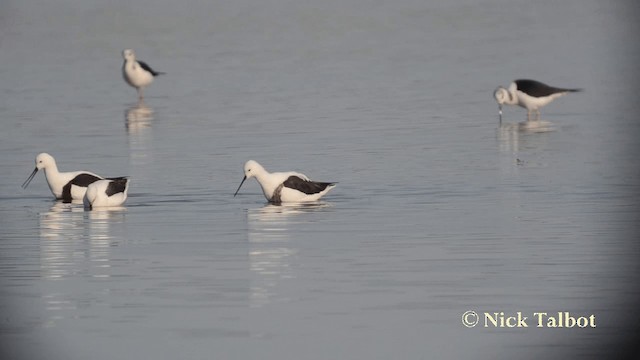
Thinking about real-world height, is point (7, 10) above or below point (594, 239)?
above

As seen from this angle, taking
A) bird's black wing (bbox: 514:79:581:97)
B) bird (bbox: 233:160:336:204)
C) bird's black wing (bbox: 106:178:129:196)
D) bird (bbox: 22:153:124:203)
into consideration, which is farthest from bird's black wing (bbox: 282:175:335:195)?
bird's black wing (bbox: 514:79:581:97)

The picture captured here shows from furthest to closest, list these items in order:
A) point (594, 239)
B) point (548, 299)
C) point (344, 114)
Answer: point (344, 114), point (594, 239), point (548, 299)

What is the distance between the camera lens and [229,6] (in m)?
59.8

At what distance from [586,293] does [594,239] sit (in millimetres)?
2533

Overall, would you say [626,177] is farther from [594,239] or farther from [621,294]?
[621,294]

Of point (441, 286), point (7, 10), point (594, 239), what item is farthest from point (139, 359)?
point (7, 10)

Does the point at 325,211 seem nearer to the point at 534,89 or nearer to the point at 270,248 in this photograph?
the point at 270,248

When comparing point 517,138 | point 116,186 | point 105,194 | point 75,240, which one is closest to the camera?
point 75,240

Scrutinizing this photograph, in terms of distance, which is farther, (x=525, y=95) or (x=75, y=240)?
(x=525, y=95)

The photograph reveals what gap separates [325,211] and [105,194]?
2.29 meters

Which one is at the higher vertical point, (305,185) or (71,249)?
(305,185)

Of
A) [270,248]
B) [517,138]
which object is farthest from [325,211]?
[517,138]

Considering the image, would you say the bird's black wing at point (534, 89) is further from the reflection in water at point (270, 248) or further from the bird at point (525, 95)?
the reflection in water at point (270, 248)

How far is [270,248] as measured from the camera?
1559 centimetres
